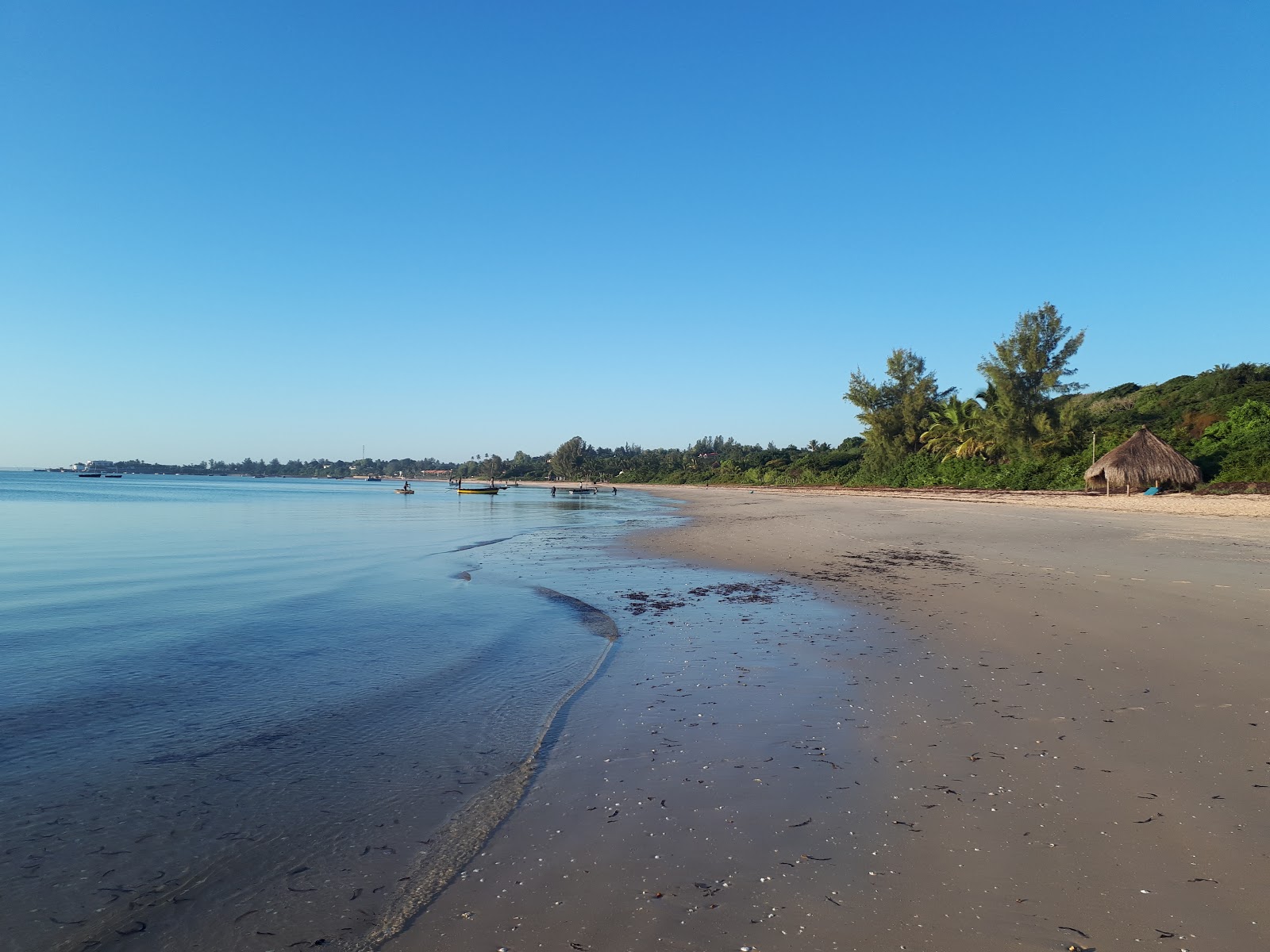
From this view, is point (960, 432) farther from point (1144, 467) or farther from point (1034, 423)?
point (1144, 467)

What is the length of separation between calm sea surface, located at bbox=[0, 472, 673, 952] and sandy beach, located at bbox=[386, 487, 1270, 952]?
2.55 ft

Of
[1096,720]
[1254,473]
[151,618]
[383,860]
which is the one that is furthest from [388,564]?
[1254,473]

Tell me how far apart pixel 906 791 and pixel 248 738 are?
5.25 m

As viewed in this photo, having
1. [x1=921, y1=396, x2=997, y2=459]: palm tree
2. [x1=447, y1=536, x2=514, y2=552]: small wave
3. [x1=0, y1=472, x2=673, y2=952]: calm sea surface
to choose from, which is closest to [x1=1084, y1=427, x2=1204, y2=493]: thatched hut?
[x1=921, y1=396, x2=997, y2=459]: palm tree

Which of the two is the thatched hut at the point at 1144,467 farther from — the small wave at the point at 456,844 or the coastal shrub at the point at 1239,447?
the small wave at the point at 456,844

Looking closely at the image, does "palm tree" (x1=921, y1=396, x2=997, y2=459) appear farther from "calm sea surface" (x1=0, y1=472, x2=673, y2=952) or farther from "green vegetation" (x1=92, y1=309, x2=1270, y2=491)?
"calm sea surface" (x1=0, y1=472, x2=673, y2=952)

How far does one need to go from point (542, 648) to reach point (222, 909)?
5259 millimetres

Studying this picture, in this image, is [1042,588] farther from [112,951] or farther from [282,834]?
[112,951]

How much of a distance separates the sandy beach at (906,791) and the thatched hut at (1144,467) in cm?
2733

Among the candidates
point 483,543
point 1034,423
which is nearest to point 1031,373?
point 1034,423

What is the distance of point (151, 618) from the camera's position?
981 cm

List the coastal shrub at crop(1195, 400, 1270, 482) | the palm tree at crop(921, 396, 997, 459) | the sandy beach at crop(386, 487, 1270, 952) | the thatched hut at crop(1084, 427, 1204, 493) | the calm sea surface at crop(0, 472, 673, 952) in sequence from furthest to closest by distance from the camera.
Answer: the palm tree at crop(921, 396, 997, 459) < the thatched hut at crop(1084, 427, 1204, 493) < the coastal shrub at crop(1195, 400, 1270, 482) < the calm sea surface at crop(0, 472, 673, 952) < the sandy beach at crop(386, 487, 1270, 952)

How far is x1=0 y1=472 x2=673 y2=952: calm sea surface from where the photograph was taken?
10.9 ft

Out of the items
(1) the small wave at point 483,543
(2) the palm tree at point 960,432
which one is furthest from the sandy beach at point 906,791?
(2) the palm tree at point 960,432
